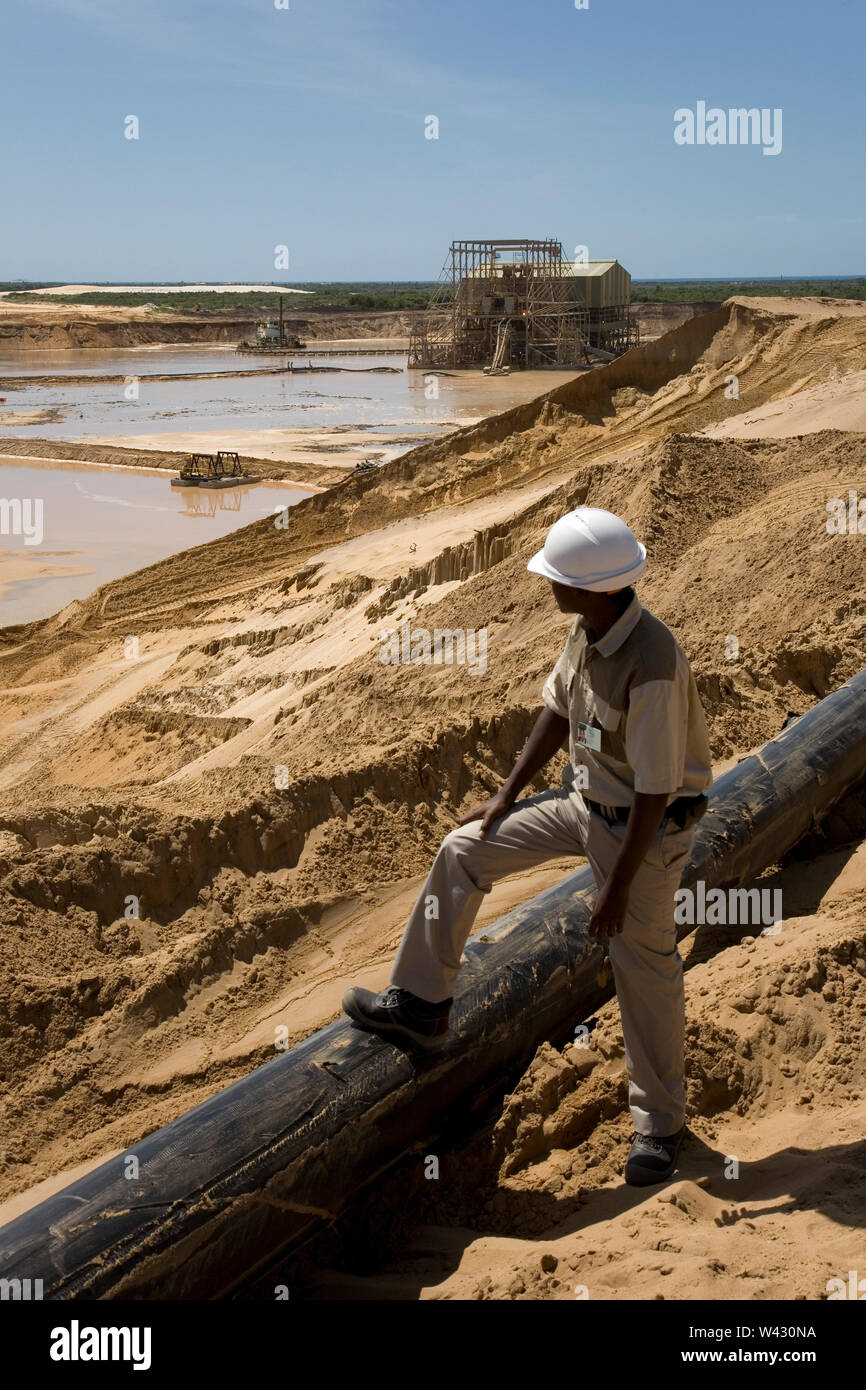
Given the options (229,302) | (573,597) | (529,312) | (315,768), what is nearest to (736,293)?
(529,312)

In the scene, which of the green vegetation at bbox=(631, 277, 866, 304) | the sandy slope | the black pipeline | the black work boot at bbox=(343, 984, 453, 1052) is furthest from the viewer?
the green vegetation at bbox=(631, 277, 866, 304)

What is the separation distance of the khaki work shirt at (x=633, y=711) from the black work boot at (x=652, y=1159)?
1.02 m

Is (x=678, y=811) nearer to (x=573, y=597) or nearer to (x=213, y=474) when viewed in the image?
(x=573, y=597)

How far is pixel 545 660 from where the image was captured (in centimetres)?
794

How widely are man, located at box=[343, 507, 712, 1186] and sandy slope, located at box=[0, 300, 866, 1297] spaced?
1.51 feet

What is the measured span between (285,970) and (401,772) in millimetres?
1456

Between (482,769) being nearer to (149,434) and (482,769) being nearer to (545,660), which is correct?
(545,660)

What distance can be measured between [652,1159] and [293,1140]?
1024 millimetres

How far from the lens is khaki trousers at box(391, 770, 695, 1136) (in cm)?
326

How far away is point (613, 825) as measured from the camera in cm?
323

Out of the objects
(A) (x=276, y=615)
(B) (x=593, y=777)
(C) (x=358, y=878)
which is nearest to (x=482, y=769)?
(C) (x=358, y=878)

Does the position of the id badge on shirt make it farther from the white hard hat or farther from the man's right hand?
the white hard hat

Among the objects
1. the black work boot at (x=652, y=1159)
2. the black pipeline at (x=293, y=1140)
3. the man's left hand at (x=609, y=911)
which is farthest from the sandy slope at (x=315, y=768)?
the man's left hand at (x=609, y=911)

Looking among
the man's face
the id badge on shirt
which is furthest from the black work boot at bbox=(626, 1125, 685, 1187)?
the man's face
